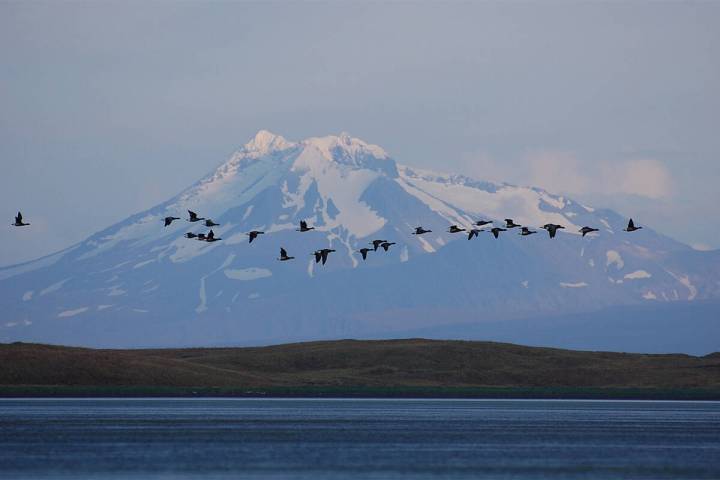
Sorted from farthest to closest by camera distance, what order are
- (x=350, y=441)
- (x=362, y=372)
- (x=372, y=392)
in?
1. (x=362, y=372)
2. (x=372, y=392)
3. (x=350, y=441)

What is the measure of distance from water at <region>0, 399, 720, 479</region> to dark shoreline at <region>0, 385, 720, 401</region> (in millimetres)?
7606

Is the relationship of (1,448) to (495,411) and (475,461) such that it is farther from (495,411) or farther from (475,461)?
(495,411)

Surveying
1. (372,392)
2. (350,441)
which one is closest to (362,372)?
(372,392)

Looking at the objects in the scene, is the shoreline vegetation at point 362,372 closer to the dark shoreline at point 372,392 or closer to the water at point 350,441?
the dark shoreline at point 372,392

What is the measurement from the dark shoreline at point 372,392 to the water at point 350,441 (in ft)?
25.0

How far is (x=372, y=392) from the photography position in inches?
5148

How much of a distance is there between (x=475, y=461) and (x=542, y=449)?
7355 mm

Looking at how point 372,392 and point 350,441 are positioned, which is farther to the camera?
point 372,392

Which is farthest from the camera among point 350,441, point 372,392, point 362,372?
point 362,372

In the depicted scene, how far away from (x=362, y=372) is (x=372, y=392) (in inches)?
542

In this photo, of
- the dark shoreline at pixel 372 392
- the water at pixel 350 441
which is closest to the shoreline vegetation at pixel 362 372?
the dark shoreline at pixel 372 392

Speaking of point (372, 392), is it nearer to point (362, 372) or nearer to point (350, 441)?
point (362, 372)

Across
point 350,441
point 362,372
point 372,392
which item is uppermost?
point 362,372

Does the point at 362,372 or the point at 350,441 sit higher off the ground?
the point at 362,372
